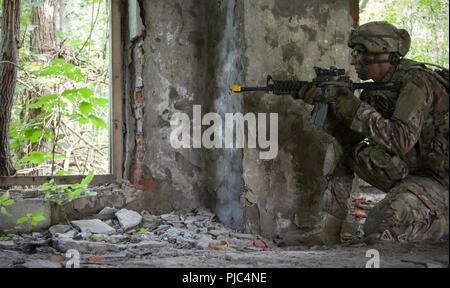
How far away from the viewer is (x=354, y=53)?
3127 mm

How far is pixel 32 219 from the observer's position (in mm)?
3674

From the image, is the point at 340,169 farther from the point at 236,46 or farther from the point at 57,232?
the point at 57,232

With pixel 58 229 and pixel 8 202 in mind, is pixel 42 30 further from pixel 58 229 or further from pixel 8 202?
pixel 58 229

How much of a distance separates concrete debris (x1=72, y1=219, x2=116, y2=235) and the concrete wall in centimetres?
49

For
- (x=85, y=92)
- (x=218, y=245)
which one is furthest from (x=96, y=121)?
(x=218, y=245)

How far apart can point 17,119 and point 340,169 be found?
4425mm

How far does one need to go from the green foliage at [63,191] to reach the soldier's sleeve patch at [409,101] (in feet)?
8.08

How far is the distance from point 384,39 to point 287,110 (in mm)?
902

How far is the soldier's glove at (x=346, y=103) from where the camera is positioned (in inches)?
114

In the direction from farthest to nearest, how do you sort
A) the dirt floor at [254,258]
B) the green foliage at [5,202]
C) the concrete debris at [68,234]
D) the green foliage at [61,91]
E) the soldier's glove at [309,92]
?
the green foliage at [61,91] < the green foliage at [5,202] < the concrete debris at [68,234] < the soldier's glove at [309,92] < the dirt floor at [254,258]

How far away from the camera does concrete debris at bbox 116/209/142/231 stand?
3744mm

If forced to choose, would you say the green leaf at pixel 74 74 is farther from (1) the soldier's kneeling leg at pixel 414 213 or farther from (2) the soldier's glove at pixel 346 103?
(1) the soldier's kneeling leg at pixel 414 213

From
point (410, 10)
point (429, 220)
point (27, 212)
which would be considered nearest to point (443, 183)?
point (429, 220)

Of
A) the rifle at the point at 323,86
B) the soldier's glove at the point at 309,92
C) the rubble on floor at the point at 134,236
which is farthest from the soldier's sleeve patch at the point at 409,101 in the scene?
the rubble on floor at the point at 134,236
